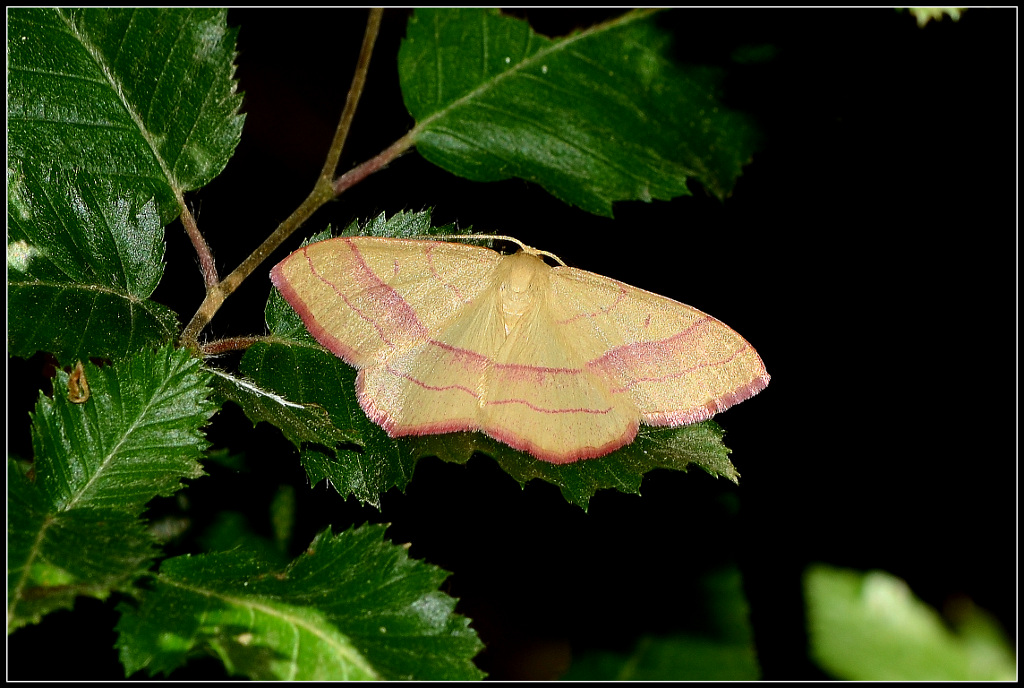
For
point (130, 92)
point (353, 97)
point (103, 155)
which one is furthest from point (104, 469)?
point (353, 97)

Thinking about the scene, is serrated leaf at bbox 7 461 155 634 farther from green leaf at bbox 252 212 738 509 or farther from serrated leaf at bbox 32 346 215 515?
green leaf at bbox 252 212 738 509

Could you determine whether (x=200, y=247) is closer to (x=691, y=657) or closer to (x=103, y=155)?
(x=103, y=155)

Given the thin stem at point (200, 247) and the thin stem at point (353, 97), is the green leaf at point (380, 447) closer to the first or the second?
the thin stem at point (200, 247)

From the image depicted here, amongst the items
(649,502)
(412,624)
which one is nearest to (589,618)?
(649,502)

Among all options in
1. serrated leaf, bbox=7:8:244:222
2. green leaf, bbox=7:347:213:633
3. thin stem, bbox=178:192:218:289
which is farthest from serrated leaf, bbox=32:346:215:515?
serrated leaf, bbox=7:8:244:222

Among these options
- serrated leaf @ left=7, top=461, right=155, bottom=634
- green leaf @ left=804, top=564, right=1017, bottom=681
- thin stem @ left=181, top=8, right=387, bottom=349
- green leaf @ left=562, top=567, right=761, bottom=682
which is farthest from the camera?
green leaf @ left=562, top=567, right=761, bottom=682

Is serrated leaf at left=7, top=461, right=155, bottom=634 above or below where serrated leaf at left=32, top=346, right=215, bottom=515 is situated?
below

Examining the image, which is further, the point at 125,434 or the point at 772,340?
the point at 772,340
